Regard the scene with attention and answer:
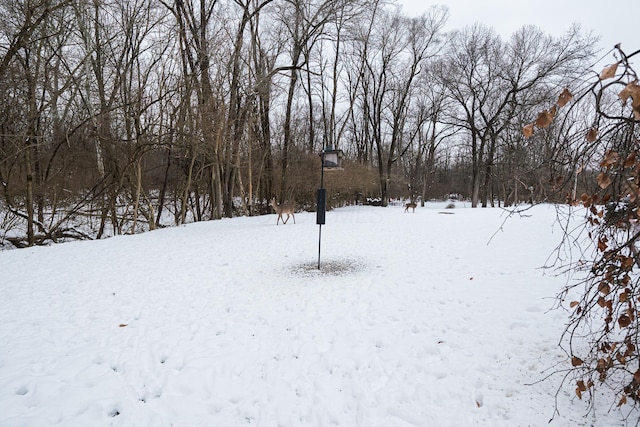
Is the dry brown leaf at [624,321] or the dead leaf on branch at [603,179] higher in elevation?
the dead leaf on branch at [603,179]

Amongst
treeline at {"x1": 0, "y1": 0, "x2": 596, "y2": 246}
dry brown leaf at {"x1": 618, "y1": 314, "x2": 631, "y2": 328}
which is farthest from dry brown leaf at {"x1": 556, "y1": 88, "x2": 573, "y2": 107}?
treeline at {"x1": 0, "y1": 0, "x2": 596, "y2": 246}

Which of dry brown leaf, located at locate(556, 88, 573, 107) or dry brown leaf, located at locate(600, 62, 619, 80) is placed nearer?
dry brown leaf, located at locate(600, 62, 619, 80)

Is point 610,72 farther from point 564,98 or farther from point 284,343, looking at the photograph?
point 284,343

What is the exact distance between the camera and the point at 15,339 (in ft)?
12.4

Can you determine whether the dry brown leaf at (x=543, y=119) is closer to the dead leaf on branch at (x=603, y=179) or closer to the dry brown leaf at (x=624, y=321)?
the dead leaf on branch at (x=603, y=179)

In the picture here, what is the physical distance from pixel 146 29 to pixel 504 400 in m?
16.4

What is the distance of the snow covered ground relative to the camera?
8.96 ft

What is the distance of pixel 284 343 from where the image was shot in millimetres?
3791

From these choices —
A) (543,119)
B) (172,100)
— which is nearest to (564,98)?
(543,119)

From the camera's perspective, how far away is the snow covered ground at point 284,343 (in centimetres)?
273

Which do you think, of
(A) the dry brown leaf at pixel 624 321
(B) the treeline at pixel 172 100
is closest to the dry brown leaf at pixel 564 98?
(A) the dry brown leaf at pixel 624 321

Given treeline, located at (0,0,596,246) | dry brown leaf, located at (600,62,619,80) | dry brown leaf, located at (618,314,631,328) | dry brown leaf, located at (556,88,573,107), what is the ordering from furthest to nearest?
treeline, located at (0,0,596,246)
dry brown leaf, located at (618,314,631,328)
dry brown leaf, located at (556,88,573,107)
dry brown leaf, located at (600,62,619,80)

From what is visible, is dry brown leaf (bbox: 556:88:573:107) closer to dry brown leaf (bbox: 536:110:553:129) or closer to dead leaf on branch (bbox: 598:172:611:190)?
dry brown leaf (bbox: 536:110:553:129)

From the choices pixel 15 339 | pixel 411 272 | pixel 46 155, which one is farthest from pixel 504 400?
pixel 46 155
